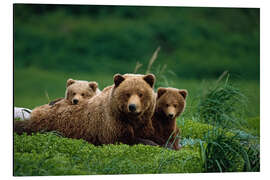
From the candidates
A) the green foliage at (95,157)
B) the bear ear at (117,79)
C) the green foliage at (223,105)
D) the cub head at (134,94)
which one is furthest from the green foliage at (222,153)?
the green foliage at (223,105)

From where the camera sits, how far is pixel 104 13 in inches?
332

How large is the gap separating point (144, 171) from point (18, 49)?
2.64 m

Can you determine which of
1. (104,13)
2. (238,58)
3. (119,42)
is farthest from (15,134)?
(238,58)

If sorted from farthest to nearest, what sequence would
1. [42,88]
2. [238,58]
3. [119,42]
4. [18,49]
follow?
[119,42]
[238,58]
[42,88]
[18,49]

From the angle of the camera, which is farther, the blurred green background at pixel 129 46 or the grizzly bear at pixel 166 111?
the blurred green background at pixel 129 46

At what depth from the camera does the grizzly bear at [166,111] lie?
7.19 meters

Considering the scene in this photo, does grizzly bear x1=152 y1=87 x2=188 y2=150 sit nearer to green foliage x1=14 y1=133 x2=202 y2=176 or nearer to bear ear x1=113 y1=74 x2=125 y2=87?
green foliage x1=14 y1=133 x2=202 y2=176

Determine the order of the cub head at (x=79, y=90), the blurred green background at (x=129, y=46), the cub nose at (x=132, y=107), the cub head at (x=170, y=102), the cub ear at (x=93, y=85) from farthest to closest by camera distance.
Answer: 1. the blurred green background at (x=129, y=46)
2. the cub ear at (x=93, y=85)
3. the cub head at (x=79, y=90)
4. the cub head at (x=170, y=102)
5. the cub nose at (x=132, y=107)

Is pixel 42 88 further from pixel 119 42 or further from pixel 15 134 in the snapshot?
pixel 119 42

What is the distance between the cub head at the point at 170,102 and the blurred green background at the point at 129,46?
101 cm

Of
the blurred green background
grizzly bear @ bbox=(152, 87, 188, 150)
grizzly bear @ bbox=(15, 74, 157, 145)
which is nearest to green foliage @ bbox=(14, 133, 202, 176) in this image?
grizzly bear @ bbox=(15, 74, 157, 145)

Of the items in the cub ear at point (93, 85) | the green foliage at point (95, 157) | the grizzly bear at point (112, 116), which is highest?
the cub ear at point (93, 85)

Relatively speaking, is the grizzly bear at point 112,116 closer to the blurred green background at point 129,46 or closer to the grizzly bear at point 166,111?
the grizzly bear at point 166,111

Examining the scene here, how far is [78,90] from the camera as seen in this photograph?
7355 millimetres
